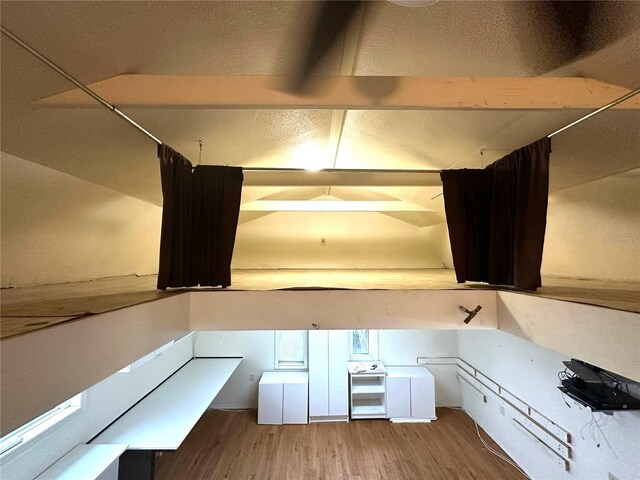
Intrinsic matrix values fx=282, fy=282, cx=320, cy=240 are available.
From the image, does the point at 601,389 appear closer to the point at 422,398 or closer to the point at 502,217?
the point at 502,217

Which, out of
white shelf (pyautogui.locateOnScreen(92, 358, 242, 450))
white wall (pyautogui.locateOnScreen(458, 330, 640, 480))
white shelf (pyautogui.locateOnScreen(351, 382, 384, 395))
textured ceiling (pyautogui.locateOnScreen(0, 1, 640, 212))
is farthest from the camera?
white shelf (pyautogui.locateOnScreen(351, 382, 384, 395))

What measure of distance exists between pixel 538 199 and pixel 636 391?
6.36 feet

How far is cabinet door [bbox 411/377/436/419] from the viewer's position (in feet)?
16.4

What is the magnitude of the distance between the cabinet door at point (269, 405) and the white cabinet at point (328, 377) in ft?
1.83

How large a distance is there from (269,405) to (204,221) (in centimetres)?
393

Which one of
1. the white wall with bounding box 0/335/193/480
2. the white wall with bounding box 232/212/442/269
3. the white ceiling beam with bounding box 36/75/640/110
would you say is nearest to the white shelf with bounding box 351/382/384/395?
the white wall with bounding box 232/212/442/269

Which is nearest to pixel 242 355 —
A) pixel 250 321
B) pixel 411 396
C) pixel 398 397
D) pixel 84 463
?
pixel 398 397

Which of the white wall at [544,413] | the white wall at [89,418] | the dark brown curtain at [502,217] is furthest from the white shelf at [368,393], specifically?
the dark brown curtain at [502,217]

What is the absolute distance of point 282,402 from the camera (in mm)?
4926

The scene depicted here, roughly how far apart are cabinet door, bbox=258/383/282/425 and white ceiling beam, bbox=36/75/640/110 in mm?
4790

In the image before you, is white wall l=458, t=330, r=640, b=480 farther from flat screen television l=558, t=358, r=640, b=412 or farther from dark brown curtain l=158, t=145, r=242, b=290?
dark brown curtain l=158, t=145, r=242, b=290

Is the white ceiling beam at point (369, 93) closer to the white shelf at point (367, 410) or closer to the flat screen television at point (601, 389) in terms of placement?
the flat screen television at point (601, 389)

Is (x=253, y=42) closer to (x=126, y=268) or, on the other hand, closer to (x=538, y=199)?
(x=538, y=199)

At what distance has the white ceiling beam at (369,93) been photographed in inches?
62.2
